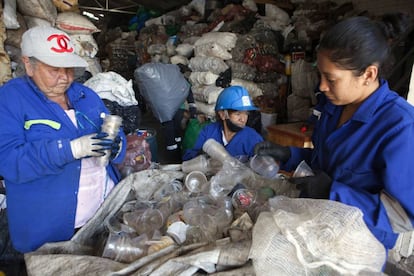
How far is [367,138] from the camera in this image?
97cm

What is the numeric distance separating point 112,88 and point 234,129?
1.26m

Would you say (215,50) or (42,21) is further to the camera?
(215,50)

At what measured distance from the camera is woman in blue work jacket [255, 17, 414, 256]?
0.86 m

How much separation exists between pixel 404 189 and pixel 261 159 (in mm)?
856

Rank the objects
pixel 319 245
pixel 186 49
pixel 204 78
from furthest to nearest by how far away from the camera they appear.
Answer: pixel 186 49, pixel 204 78, pixel 319 245

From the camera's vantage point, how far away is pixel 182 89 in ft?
12.9

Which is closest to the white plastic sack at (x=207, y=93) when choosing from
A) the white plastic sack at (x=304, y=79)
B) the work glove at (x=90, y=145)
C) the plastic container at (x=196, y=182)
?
the white plastic sack at (x=304, y=79)

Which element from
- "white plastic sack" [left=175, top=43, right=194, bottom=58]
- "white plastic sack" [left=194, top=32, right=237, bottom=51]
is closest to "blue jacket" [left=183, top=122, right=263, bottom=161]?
"white plastic sack" [left=194, top=32, right=237, bottom=51]

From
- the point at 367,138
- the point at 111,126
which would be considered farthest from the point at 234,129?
the point at 367,138

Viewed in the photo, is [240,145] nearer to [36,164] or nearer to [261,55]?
[36,164]

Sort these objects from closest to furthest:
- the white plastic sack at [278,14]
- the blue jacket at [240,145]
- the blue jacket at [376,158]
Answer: the blue jacket at [376,158], the blue jacket at [240,145], the white plastic sack at [278,14]

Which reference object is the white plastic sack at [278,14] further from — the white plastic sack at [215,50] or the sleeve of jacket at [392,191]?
the sleeve of jacket at [392,191]

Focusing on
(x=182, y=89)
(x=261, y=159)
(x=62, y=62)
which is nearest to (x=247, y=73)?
(x=182, y=89)

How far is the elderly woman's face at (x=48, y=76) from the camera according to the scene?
1306 mm
